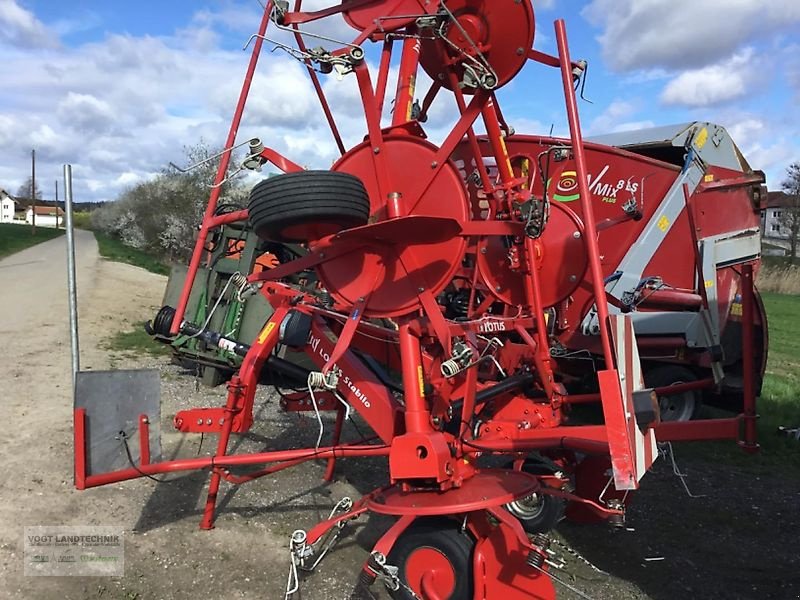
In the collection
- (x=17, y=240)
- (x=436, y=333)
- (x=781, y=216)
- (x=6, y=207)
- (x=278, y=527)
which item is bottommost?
(x=278, y=527)

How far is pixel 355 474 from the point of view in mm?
5809

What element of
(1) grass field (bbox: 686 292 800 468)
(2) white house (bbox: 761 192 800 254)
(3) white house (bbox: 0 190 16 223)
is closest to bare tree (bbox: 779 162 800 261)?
(2) white house (bbox: 761 192 800 254)

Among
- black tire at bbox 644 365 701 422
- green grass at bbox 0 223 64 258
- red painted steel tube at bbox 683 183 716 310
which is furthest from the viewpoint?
green grass at bbox 0 223 64 258

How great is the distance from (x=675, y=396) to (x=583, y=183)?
5.45 meters

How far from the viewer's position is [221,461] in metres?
3.93

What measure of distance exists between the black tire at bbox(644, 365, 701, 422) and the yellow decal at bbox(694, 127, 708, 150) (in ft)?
7.92

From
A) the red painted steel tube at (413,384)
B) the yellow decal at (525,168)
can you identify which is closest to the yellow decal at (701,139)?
the yellow decal at (525,168)

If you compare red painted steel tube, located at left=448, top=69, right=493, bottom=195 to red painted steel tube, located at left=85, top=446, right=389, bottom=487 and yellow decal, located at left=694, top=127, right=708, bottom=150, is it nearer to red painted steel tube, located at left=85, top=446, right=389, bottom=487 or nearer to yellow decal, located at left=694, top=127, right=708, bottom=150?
red painted steel tube, located at left=85, top=446, right=389, bottom=487

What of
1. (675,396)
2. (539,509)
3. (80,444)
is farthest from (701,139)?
(80,444)

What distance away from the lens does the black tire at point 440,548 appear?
3377 mm

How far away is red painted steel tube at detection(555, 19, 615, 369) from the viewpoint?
2.93 meters

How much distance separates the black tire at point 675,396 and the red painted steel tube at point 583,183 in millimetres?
4811

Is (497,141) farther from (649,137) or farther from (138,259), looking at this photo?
(138,259)

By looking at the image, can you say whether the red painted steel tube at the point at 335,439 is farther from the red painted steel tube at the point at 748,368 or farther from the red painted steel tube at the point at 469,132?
the red painted steel tube at the point at 748,368
